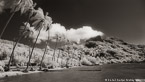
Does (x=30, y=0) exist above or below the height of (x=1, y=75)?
above

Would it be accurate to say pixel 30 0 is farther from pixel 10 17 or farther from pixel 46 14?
pixel 46 14

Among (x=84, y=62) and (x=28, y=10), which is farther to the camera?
(x=84, y=62)

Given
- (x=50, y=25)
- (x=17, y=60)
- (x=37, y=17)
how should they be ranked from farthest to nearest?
(x=17, y=60), (x=50, y=25), (x=37, y=17)

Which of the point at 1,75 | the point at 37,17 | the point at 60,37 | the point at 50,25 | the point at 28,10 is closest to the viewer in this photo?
the point at 1,75

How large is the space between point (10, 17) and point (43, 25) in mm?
20121

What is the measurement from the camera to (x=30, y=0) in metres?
49.8

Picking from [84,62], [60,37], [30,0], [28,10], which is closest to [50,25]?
[28,10]

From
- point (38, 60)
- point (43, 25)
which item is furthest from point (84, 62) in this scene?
point (43, 25)

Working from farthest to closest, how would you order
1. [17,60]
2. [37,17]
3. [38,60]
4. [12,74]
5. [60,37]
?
1. [60,37]
2. [38,60]
3. [17,60]
4. [37,17]
5. [12,74]

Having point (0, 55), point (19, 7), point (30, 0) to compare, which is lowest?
point (0, 55)

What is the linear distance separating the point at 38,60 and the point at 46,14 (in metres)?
32.7

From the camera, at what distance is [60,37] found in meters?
115

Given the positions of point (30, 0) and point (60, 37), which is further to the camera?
point (60, 37)

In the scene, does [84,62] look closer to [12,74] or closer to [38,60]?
[38,60]
